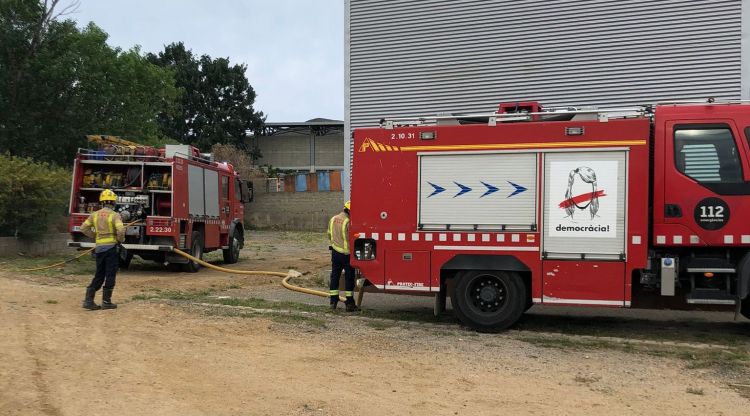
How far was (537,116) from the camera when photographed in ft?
26.1

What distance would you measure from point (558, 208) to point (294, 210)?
31.2m

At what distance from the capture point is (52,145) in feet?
77.6

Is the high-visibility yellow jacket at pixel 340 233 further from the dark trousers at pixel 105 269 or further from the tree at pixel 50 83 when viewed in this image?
the tree at pixel 50 83

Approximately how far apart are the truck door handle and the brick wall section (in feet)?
100

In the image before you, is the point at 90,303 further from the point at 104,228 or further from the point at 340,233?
the point at 340,233

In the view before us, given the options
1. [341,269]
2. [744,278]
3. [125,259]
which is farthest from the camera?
[125,259]

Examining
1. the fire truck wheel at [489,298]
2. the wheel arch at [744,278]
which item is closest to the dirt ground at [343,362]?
the fire truck wheel at [489,298]

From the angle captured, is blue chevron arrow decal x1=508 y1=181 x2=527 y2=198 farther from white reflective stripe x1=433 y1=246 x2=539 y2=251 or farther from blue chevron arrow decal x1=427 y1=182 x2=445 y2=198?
blue chevron arrow decal x1=427 y1=182 x2=445 y2=198

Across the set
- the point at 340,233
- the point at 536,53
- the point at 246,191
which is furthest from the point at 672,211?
the point at 246,191

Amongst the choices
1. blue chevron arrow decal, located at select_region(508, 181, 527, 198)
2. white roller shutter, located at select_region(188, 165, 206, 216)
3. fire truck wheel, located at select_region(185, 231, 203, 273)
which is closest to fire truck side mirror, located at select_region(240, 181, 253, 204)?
white roller shutter, located at select_region(188, 165, 206, 216)

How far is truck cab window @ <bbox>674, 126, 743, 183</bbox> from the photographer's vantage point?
731 cm

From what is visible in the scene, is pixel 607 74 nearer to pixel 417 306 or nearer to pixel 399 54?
pixel 399 54

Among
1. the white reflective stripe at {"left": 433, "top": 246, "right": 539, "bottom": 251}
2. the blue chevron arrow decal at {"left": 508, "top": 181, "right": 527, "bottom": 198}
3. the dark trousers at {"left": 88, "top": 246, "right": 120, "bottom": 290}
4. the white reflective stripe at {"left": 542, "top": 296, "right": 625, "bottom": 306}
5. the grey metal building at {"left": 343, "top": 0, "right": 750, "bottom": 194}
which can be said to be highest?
the grey metal building at {"left": 343, "top": 0, "right": 750, "bottom": 194}

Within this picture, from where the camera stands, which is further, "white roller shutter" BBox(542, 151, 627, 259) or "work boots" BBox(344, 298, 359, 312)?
"work boots" BBox(344, 298, 359, 312)
